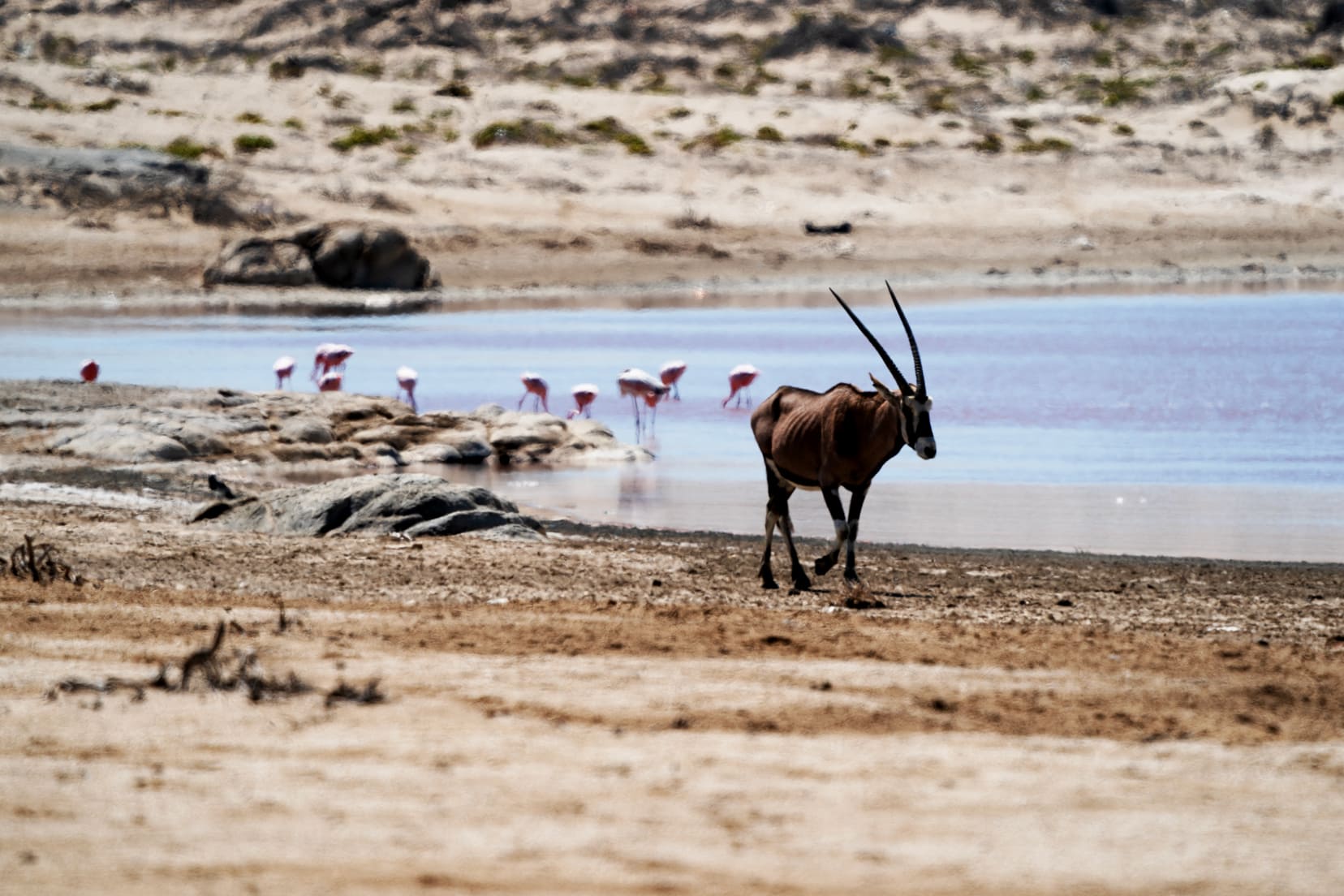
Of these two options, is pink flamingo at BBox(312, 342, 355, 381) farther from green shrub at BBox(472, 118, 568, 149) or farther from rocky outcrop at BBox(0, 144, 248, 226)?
green shrub at BBox(472, 118, 568, 149)

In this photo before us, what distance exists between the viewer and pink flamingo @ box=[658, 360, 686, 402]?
22906mm

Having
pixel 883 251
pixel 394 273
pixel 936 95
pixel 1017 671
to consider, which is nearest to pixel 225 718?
pixel 1017 671

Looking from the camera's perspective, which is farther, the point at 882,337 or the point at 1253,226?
the point at 1253,226

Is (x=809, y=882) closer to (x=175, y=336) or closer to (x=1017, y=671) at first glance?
(x=1017, y=671)

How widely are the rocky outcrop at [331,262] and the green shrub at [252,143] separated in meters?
8.51

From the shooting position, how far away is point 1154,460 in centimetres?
1744

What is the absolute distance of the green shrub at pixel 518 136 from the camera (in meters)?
48.0

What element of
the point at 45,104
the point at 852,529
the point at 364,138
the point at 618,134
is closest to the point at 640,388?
the point at 852,529

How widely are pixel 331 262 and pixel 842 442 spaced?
29633mm

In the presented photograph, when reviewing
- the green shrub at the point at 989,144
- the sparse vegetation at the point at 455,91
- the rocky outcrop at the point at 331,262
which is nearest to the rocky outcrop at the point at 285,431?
the rocky outcrop at the point at 331,262

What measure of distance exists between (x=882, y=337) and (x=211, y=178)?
66.8ft

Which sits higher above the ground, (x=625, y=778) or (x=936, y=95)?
(x=936, y=95)

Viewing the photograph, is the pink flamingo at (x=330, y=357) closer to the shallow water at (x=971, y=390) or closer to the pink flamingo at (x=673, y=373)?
the shallow water at (x=971, y=390)

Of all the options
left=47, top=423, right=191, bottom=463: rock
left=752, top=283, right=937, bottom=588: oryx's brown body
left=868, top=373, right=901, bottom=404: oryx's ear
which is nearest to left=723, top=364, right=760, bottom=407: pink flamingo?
left=47, top=423, right=191, bottom=463: rock
